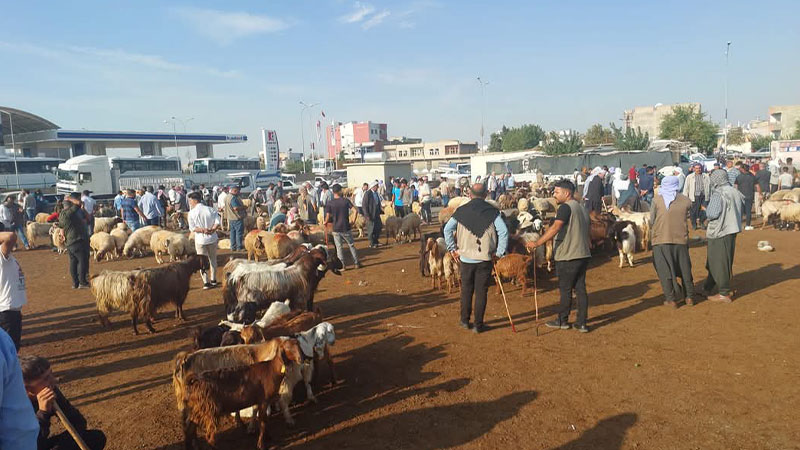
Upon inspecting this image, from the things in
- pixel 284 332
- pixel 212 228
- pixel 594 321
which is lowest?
pixel 594 321

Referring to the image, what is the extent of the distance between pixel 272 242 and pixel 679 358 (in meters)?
8.67

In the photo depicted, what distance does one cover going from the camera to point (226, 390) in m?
3.78

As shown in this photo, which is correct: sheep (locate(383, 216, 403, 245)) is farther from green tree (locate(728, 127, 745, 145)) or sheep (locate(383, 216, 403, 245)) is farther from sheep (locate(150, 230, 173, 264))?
green tree (locate(728, 127, 745, 145))

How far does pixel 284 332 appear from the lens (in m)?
5.07

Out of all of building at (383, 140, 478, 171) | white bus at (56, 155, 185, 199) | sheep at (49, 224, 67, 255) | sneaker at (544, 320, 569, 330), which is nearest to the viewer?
sneaker at (544, 320, 569, 330)

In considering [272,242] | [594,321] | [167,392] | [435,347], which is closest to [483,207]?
[435,347]

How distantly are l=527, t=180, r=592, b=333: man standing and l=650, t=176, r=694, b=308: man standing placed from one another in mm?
1707

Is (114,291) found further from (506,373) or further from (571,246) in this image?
(571,246)

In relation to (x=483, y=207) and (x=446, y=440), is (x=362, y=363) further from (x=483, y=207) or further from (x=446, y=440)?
(x=483, y=207)

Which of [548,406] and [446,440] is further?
[548,406]

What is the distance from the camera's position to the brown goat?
472cm

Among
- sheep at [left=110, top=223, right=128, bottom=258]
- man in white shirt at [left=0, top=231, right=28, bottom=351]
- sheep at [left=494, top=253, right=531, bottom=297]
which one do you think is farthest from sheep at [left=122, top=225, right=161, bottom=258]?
sheep at [left=494, top=253, right=531, bottom=297]

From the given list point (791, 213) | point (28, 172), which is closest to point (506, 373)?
point (791, 213)

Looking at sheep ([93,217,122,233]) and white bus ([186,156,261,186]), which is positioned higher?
white bus ([186,156,261,186])
